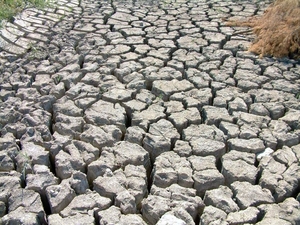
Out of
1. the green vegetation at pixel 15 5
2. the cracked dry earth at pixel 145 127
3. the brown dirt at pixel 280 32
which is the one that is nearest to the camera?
the cracked dry earth at pixel 145 127

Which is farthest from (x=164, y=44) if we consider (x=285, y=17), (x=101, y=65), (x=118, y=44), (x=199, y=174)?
(x=199, y=174)

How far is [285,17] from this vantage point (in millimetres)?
4129

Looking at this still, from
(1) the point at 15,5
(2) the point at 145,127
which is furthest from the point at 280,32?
(1) the point at 15,5

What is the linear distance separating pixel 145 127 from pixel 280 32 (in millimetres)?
1948

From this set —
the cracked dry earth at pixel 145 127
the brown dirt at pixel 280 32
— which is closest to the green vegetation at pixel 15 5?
the cracked dry earth at pixel 145 127

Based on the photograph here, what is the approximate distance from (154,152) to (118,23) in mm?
2553

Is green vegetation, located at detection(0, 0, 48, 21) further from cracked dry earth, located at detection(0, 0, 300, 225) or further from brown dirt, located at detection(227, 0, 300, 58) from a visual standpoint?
brown dirt, located at detection(227, 0, 300, 58)

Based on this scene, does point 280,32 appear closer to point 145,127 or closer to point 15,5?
point 145,127

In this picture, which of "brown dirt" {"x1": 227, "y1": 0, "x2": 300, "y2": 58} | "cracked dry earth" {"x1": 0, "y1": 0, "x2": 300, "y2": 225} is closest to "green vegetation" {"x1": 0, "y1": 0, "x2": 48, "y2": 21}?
"cracked dry earth" {"x1": 0, "y1": 0, "x2": 300, "y2": 225}

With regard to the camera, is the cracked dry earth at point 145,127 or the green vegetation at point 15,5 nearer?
the cracked dry earth at point 145,127

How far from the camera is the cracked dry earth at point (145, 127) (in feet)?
7.30

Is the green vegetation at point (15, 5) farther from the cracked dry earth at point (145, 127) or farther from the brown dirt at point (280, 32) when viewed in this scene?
the brown dirt at point (280, 32)

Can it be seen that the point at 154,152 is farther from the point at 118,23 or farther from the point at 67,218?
the point at 118,23

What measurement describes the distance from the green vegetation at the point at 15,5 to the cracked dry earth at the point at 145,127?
37 centimetres
